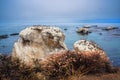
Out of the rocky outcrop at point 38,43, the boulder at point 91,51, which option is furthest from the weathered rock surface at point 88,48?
the rocky outcrop at point 38,43

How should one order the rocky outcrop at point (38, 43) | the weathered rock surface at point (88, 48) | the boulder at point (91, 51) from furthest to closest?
the rocky outcrop at point (38, 43) → the weathered rock surface at point (88, 48) → the boulder at point (91, 51)

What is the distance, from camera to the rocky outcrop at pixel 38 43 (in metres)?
12.5

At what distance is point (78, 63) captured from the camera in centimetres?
1109

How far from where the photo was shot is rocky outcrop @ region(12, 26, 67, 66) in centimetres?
1247

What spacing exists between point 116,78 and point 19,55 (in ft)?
15.6

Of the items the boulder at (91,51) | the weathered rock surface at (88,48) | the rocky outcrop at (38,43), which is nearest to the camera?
the boulder at (91,51)

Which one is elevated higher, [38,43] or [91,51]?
→ [38,43]

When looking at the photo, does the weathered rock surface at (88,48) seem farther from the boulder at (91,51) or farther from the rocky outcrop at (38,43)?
the rocky outcrop at (38,43)

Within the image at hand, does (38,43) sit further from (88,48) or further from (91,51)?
(91,51)

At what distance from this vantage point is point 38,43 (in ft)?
42.4

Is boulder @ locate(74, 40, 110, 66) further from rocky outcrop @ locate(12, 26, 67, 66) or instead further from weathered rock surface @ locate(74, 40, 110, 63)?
rocky outcrop @ locate(12, 26, 67, 66)

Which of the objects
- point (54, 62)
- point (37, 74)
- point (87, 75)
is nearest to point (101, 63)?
point (87, 75)

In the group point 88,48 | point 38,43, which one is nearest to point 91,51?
point 88,48

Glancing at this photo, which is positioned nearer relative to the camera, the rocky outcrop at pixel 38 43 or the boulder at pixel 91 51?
the boulder at pixel 91 51
